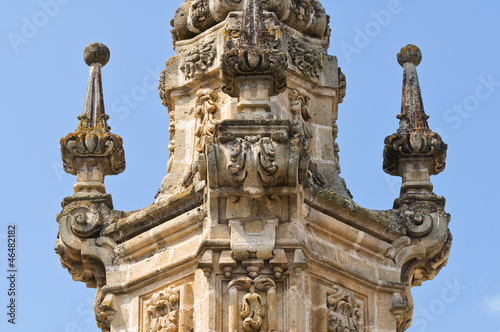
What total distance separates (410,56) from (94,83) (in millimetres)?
3448

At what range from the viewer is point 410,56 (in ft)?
70.8

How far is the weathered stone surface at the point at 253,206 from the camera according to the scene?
18.9 meters

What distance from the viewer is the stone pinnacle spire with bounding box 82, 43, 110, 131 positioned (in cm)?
2116

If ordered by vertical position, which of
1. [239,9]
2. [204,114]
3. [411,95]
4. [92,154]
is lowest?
[92,154]

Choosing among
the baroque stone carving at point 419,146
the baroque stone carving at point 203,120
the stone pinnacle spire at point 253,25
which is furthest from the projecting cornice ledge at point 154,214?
the baroque stone carving at point 419,146

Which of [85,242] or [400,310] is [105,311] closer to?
[85,242]

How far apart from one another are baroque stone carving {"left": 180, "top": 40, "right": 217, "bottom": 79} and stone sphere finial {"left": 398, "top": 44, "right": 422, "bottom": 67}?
7.04ft

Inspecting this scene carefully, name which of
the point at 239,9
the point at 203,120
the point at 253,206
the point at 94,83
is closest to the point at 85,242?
the point at 203,120

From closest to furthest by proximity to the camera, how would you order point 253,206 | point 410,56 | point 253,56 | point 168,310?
point 253,206 → point 253,56 → point 168,310 → point 410,56

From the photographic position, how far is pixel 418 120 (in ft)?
69.3

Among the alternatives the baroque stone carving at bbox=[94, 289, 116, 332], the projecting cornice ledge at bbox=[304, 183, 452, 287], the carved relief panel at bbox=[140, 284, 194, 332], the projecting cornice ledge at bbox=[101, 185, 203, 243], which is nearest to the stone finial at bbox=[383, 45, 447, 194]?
the projecting cornice ledge at bbox=[304, 183, 452, 287]

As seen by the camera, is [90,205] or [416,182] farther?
[416,182]

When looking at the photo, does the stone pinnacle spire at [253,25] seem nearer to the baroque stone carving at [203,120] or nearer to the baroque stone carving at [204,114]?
the baroque stone carving at [203,120]

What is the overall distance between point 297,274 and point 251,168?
1.10m
